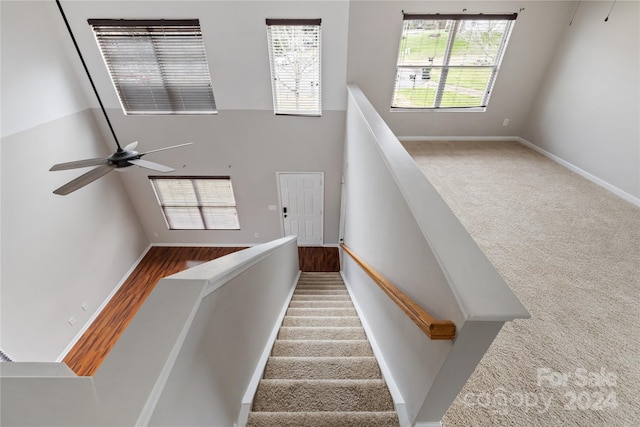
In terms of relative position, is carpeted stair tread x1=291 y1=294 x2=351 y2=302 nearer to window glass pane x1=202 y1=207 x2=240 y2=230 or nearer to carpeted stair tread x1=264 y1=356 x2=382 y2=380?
carpeted stair tread x1=264 y1=356 x2=382 y2=380

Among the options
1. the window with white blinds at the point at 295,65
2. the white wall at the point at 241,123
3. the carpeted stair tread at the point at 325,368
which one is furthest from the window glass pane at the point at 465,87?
the carpeted stair tread at the point at 325,368

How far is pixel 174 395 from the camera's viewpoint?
34.9 inches

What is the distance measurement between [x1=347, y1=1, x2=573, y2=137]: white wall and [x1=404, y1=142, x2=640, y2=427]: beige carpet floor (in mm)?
1282

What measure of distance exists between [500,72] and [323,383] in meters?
5.03

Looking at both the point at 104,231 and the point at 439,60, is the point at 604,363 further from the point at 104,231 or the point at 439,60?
the point at 104,231

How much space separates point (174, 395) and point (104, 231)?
5.02 m

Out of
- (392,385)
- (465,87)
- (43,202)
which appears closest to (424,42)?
(465,87)

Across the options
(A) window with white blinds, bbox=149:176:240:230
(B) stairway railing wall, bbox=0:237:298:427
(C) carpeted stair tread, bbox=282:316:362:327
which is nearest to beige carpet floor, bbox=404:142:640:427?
(B) stairway railing wall, bbox=0:237:298:427

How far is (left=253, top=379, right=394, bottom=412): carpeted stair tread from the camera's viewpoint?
153 cm

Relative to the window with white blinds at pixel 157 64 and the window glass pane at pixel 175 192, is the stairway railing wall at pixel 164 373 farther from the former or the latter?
the window glass pane at pixel 175 192

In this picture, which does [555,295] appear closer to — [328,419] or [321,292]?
[328,419]

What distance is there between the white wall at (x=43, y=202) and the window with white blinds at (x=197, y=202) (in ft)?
3.47

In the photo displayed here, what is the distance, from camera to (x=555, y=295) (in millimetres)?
1996

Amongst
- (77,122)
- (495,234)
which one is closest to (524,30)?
(495,234)
